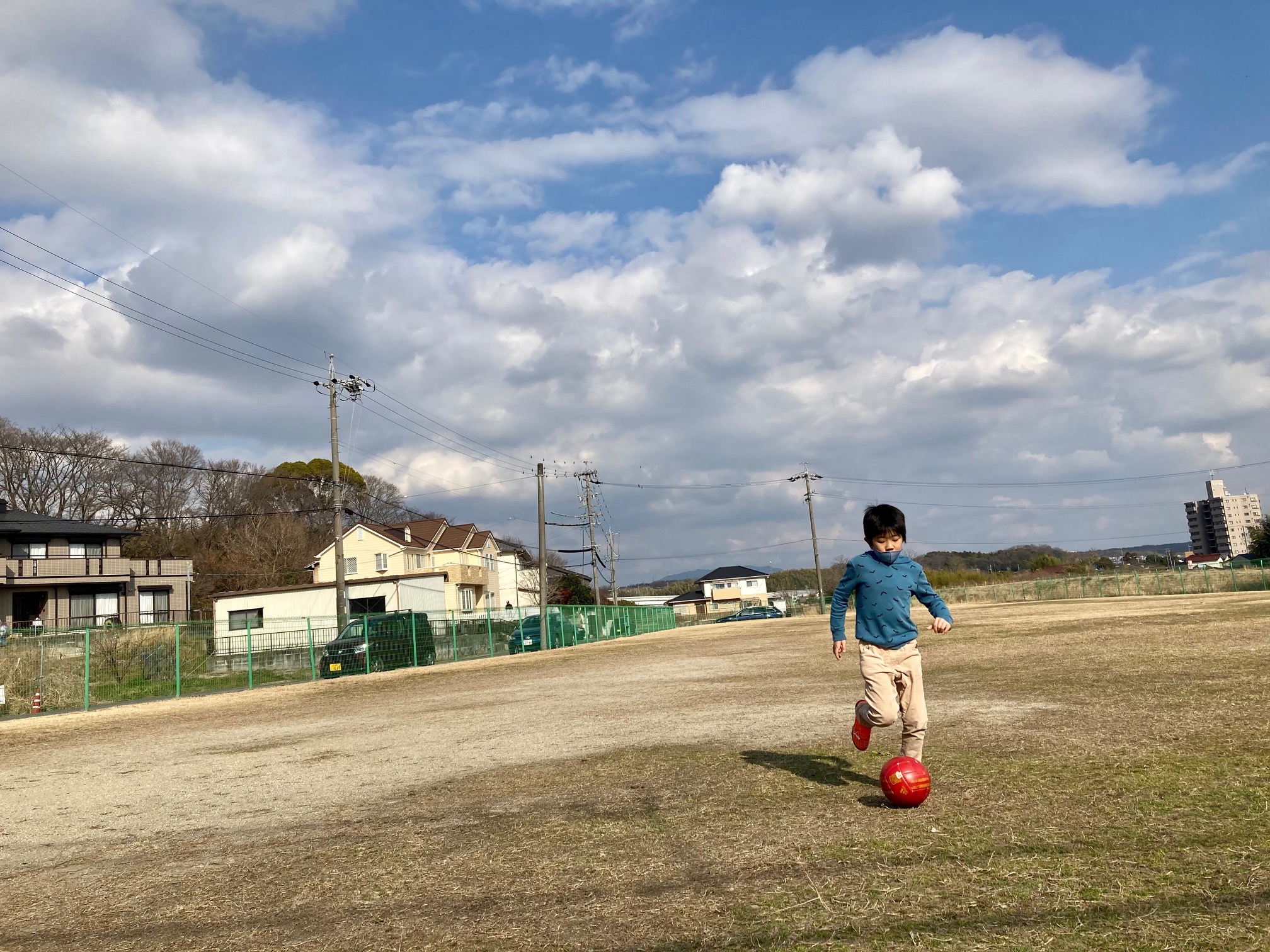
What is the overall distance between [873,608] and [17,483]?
60.2m

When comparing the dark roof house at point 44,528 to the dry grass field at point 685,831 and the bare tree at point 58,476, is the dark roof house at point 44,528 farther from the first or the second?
the dry grass field at point 685,831

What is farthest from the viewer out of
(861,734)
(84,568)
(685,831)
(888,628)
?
(84,568)

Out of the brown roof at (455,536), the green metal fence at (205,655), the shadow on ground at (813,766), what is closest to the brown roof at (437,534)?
the brown roof at (455,536)

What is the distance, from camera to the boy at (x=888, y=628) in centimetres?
528

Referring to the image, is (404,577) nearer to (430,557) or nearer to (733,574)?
(430,557)

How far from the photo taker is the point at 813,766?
6273 mm

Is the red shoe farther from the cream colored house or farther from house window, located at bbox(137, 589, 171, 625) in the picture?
house window, located at bbox(137, 589, 171, 625)

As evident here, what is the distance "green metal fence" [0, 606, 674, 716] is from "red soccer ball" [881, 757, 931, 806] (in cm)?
1762

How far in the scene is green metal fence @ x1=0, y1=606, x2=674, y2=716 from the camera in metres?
17.8

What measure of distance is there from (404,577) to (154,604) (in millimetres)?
13141

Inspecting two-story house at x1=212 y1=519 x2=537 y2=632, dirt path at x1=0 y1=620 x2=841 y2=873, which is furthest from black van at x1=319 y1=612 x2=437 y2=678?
two-story house at x1=212 y1=519 x2=537 y2=632

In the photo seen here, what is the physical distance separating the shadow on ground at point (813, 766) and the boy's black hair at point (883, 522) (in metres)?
1.51

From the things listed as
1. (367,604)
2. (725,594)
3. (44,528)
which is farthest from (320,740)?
(725,594)

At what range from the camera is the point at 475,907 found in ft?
12.4
